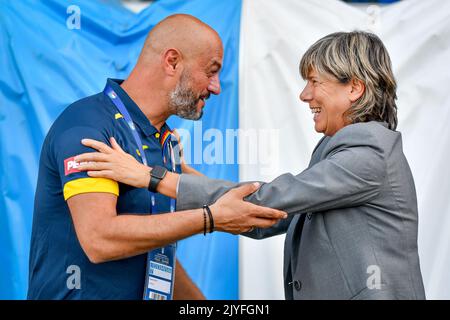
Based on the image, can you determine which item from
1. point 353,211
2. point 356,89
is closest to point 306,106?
point 356,89

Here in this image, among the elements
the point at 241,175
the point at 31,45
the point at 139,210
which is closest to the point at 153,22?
the point at 31,45

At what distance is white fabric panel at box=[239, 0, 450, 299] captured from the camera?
3496mm

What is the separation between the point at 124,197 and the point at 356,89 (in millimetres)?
920

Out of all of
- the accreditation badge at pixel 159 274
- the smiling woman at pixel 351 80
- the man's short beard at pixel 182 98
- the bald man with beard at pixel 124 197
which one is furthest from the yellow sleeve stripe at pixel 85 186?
the smiling woman at pixel 351 80

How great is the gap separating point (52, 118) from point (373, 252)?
177cm

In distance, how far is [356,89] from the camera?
107 inches

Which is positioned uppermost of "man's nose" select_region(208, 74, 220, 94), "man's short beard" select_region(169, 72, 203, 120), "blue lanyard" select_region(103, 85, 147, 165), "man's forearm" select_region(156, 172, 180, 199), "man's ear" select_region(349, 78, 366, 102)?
"man's nose" select_region(208, 74, 220, 94)

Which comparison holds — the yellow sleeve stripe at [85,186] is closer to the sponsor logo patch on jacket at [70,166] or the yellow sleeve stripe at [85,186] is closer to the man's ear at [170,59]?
the sponsor logo patch on jacket at [70,166]

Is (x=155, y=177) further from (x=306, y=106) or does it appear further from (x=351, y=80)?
(x=306, y=106)

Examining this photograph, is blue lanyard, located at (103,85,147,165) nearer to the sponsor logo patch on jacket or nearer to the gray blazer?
the gray blazer

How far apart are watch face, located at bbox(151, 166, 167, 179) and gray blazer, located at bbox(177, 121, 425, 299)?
0.08 metres

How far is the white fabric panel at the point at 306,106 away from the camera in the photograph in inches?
138

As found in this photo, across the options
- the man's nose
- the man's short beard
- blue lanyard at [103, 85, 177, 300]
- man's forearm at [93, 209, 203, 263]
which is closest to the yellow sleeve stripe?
man's forearm at [93, 209, 203, 263]
